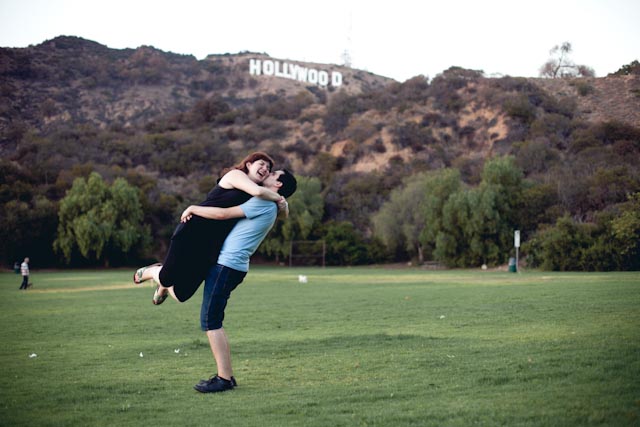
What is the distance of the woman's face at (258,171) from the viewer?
860 cm

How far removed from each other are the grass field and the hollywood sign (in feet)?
438

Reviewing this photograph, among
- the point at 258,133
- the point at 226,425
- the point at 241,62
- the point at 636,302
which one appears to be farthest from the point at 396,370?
the point at 241,62

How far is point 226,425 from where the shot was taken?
6.63 metres

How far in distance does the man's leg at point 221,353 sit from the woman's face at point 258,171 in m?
1.76

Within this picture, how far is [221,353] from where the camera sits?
8422 millimetres

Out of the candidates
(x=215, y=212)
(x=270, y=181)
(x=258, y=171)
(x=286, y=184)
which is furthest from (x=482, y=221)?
(x=215, y=212)

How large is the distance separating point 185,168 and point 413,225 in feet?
137

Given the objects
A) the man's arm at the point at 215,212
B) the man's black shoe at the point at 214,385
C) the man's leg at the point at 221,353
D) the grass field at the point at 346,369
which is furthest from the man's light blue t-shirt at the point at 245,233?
the grass field at the point at 346,369

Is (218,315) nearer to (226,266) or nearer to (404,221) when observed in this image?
(226,266)

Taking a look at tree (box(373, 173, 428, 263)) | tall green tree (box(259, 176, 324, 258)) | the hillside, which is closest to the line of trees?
tree (box(373, 173, 428, 263))

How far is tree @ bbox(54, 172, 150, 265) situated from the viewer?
213ft

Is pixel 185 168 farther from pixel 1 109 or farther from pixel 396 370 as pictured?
pixel 396 370

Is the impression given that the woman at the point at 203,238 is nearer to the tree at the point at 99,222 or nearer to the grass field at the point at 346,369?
the grass field at the point at 346,369

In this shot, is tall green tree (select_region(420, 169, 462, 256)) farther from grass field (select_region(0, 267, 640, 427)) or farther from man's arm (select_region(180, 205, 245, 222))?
man's arm (select_region(180, 205, 245, 222))
